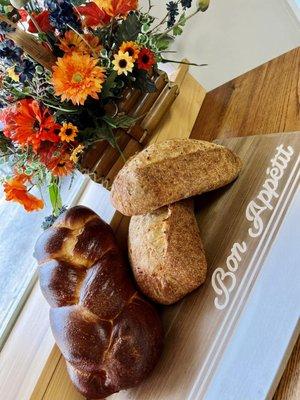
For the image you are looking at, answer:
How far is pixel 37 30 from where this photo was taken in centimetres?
81

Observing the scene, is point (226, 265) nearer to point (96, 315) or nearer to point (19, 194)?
point (96, 315)

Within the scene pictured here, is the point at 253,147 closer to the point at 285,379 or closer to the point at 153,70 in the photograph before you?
the point at 153,70

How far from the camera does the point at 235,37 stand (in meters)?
1.46

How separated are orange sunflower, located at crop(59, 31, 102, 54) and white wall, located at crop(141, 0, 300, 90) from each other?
1.73 feet

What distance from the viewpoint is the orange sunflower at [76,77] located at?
29.9 inches

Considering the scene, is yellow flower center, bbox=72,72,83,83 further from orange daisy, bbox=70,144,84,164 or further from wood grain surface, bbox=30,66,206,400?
wood grain surface, bbox=30,66,206,400

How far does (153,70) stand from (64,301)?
0.53 m

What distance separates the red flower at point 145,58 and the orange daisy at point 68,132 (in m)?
0.18

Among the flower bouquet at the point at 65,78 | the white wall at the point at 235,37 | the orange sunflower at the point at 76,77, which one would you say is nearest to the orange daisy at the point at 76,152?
the flower bouquet at the point at 65,78

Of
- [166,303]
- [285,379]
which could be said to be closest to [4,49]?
[166,303]

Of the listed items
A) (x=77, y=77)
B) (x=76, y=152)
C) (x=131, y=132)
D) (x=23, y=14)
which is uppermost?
(x=23, y=14)

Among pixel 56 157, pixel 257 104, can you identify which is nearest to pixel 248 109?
pixel 257 104

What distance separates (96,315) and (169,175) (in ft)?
0.87

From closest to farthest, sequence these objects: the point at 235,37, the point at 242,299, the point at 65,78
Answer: the point at 242,299 < the point at 65,78 < the point at 235,37
